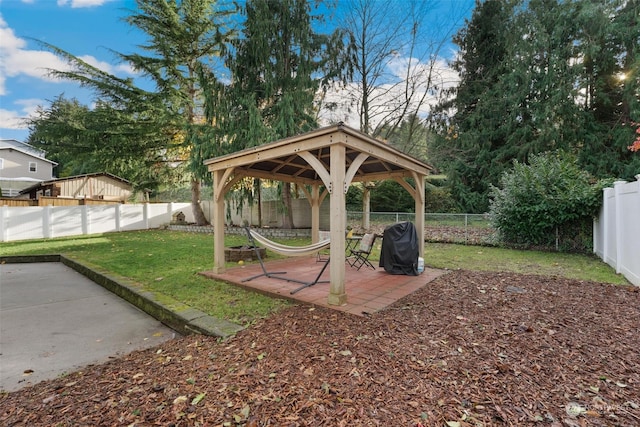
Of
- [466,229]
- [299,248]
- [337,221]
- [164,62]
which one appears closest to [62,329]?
[299,248]

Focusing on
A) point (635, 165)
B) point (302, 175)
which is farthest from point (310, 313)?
point (635, 165)

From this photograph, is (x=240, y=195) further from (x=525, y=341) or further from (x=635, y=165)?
(x=635, y=165)

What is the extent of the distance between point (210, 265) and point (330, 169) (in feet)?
13.4

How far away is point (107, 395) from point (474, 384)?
2604mm

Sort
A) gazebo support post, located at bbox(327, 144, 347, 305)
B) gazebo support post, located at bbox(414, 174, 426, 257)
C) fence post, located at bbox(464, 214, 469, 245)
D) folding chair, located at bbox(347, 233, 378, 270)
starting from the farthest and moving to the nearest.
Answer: fence post, located at bbox(464, 214, 469, 245) < gazebo support post, located at bbox(414, 174, 426, 257) < folding chair, located at bbox(347, 233, 378, 270) < gazebo support post, located at bbox(327, 144, 347, 305)

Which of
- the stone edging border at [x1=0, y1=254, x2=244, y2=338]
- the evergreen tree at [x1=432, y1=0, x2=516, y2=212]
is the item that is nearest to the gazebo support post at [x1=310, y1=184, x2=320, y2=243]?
the stone edging border at [x1=0, y1=254, x2=244, y2=338]

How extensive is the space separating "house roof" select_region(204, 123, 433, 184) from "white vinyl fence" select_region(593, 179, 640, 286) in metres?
3.22

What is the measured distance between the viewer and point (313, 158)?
12.5 ft

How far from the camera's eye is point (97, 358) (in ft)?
9.34

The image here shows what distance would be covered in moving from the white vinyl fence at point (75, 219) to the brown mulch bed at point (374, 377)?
494 inches

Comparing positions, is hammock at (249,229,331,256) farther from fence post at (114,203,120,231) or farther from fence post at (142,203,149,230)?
fence post at (142,203,149,230)

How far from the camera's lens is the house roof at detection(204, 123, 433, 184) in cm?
372

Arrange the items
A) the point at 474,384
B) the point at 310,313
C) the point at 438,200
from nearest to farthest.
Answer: the point at 474,384
the point at 310,313
the point at 438,200

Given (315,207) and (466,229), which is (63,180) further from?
(466,229)
